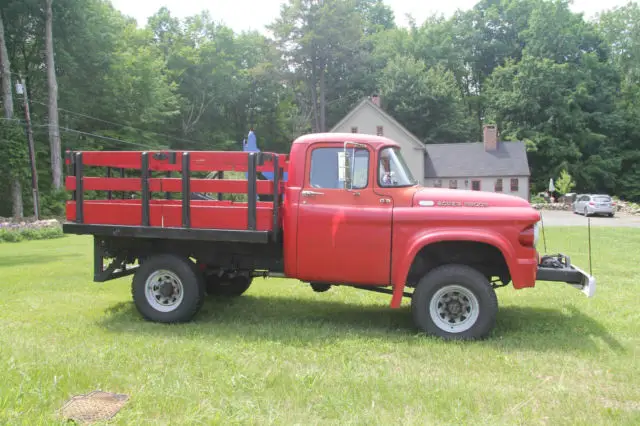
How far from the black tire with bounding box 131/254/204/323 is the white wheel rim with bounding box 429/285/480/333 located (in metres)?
2.84

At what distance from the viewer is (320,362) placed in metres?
4.95

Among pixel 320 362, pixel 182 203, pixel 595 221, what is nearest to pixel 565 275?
pixel 320 362

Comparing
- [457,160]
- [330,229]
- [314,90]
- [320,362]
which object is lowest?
[320,362]

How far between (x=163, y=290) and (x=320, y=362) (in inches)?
102

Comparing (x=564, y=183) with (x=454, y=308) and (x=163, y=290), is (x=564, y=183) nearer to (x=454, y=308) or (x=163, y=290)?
(x=454, y=308)

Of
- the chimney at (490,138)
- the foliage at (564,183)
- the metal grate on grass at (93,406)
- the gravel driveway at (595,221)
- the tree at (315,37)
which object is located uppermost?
the tree at (315,37)

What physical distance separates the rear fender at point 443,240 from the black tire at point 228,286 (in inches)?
115

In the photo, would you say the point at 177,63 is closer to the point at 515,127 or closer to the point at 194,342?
the point at 515,127

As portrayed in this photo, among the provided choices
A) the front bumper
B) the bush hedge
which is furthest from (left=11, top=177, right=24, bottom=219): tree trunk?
the front bumper

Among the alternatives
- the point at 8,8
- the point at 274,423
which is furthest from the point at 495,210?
the point at 8,8

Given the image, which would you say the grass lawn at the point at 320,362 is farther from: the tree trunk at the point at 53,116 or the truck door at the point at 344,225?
the tree trunk at the point at 53,116

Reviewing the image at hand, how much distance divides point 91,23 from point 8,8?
17.4 ft

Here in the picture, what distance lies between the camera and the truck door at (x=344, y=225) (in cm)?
596

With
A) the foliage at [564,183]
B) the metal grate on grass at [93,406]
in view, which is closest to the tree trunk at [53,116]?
the metal grate on grass at [93,406]
